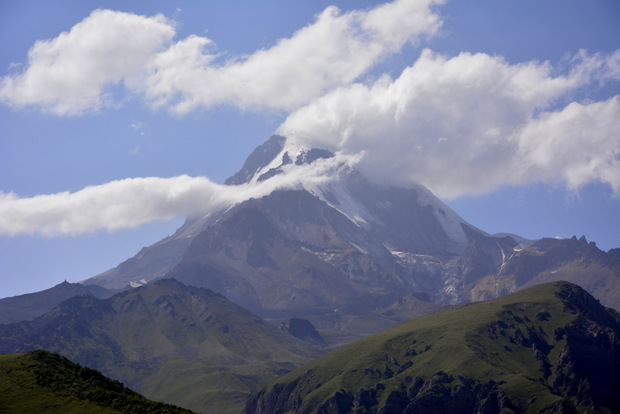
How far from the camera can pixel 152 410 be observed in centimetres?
19312

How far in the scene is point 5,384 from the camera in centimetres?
19775

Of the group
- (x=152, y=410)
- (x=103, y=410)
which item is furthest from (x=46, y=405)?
(x=152, y=410)

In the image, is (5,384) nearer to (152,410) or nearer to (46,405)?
(46,405)

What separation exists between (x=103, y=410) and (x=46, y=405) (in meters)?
14.7

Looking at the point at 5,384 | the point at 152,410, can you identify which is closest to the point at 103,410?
the point at 152,410

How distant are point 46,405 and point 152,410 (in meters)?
27.1

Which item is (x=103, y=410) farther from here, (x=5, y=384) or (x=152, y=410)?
(x=5, y=384)

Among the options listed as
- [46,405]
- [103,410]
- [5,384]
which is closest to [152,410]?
[103,410]

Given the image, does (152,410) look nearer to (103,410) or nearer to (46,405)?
(103,410)

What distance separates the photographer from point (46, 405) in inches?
7362

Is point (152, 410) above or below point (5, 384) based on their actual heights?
below

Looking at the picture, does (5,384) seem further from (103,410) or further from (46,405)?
(103,410)

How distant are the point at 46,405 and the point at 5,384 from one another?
1883 centimetres
